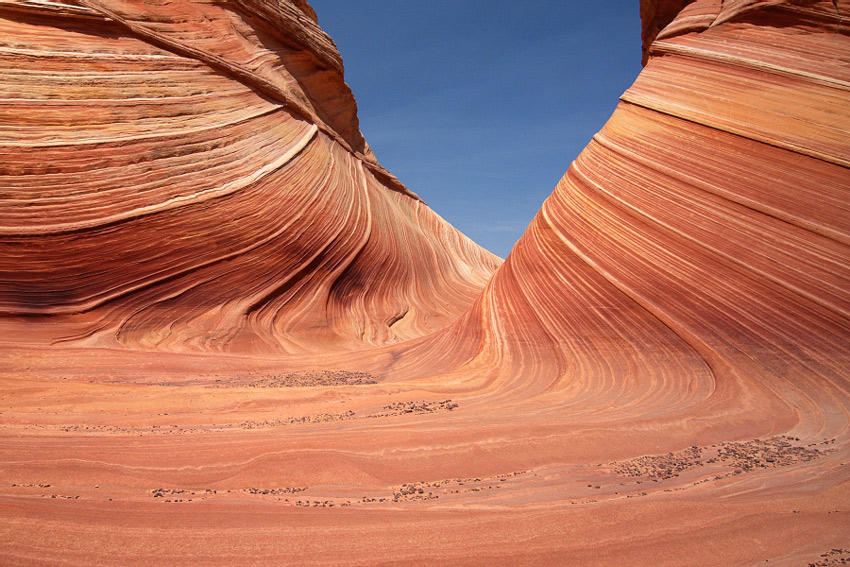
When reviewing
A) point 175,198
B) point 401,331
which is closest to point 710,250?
point 401,331

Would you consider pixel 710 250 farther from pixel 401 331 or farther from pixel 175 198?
pixel 175 198

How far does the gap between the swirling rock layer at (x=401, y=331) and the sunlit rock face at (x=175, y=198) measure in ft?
0.10

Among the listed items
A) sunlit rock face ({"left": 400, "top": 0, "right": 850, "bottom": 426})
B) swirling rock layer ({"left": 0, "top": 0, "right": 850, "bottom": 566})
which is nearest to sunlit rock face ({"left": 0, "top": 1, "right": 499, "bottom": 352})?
swirling rock layer ({"left": 0, "top": 0, "right": 850, "bottom": 566})

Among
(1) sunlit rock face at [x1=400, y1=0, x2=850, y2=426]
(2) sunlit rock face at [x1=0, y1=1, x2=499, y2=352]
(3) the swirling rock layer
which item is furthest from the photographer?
(2) sunlit rock face at [x1=0, y1=1, x2=499, y2=352]

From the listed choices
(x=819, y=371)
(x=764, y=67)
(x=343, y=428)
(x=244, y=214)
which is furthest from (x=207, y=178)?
(x=819, y=371)

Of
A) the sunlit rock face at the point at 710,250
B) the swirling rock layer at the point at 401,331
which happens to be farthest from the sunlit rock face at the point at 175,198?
the sunlit rock face at the point at 710,250

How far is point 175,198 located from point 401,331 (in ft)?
10.8

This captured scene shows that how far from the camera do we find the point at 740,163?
3.79 m

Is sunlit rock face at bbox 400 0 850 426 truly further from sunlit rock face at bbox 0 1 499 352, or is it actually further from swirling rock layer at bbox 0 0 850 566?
sunlit rock face at bbox 0 1 499 352

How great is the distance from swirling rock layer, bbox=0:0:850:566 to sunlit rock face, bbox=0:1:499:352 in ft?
0.10

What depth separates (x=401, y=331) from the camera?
25.0ft

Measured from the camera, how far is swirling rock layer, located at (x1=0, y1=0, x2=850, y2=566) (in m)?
1.78

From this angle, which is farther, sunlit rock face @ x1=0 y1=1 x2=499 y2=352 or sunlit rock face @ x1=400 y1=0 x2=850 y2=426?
sunlit rock face @ x1=0 y1=1 x2=499 y2=352

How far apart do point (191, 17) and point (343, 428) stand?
23.2 feet
